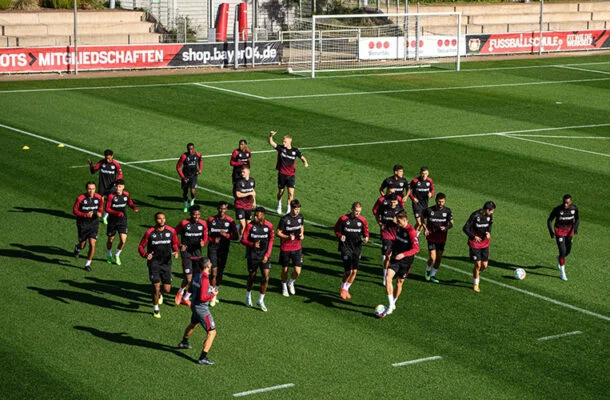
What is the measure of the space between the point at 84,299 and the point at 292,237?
4.35 metres

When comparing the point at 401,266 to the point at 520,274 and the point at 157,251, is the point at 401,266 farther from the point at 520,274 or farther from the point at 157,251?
the point at 157,251

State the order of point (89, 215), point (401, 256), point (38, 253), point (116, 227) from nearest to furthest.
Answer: point (401, 256) < point (89, 215) < point (116, 227) < point (38, 253)

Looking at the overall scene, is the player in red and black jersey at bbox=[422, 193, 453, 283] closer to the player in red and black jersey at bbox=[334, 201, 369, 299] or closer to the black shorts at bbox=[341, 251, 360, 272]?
the player in red and black jersey at bbox=[334, 201, 369, 299]

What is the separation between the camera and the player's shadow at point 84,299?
20.2 meters

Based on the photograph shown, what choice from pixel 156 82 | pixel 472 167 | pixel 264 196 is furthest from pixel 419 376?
pixel 156 82

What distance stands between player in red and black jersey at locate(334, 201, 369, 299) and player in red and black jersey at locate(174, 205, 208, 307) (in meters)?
2.84

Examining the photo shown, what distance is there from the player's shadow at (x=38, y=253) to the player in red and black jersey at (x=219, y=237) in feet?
12.5

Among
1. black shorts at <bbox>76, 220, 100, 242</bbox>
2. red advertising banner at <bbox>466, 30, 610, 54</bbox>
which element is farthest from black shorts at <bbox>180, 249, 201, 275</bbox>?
red advertising banner at <bbox>466, 30, 610, 54</bbox>

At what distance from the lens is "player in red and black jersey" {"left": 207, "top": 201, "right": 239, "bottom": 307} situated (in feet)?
67.7

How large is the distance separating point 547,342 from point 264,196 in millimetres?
12304

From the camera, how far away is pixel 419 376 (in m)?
17.2

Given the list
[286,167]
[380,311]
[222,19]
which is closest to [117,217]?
[286,167]

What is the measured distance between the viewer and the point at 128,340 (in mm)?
18453

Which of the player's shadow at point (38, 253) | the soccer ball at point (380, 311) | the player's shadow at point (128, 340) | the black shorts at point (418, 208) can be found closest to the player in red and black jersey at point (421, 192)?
the black shorts at point (418, 208)
